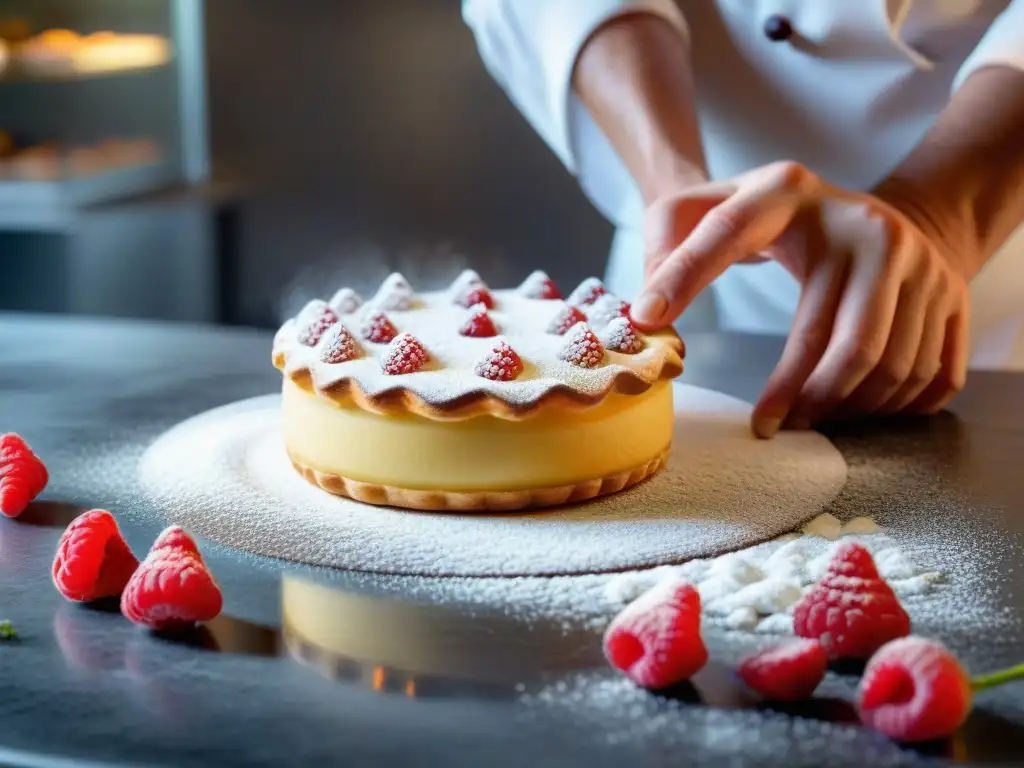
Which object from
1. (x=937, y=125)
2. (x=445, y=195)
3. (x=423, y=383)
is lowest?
(x=445, y=195)

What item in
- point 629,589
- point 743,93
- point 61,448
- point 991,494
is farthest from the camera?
point 743,93

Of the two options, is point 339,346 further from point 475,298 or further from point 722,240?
point 722,240

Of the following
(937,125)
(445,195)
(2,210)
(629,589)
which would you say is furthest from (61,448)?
(445,195)

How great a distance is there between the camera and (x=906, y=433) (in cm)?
199

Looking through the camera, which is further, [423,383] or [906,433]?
[906,433]

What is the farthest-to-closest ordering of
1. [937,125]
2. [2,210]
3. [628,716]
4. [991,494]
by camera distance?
1. [2,210]
2. [937,125]
3. [991,494]
4. [628,716]

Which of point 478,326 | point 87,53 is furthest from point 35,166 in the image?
point 478,326

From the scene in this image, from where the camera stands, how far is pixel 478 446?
1599mm

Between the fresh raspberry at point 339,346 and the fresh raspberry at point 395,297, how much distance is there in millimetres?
238

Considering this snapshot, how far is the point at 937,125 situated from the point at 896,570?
1.11m

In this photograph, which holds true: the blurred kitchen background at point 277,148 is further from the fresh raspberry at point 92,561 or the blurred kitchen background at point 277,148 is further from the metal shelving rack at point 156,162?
the fresh raspberry at point 92,561

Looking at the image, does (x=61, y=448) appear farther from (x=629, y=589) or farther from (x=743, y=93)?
(x=743, y=93)

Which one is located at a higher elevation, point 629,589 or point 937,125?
point 937,125

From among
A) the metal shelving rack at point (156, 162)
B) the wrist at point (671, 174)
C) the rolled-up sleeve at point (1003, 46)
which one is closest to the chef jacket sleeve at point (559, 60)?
the wrist at point (671, 174)
